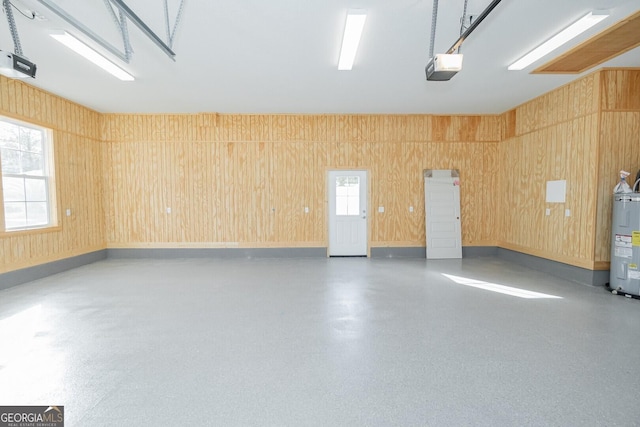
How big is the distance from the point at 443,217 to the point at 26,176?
8284 millimetres

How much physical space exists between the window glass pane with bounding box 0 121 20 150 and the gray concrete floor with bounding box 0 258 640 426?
2324mm

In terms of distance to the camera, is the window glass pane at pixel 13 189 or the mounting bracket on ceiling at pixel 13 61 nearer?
the mounting bracket on ceiling at pixel 13 61

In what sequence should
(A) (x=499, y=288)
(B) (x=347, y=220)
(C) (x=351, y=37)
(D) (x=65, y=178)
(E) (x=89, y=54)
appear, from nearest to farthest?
(C) (x=351, y=37) < (E) (x=89, y=54) < (A) (x=499, y=288) < (D) (x=65, y=178) < (B) (x=347, y=220)

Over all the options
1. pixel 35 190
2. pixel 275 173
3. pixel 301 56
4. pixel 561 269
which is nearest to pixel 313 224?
pixel 275 173

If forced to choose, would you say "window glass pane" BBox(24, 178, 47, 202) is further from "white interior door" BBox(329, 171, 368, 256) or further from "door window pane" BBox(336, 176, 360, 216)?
"door window pane" BBox(336, 176, 360, 216)

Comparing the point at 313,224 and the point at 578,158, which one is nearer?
the point at 578,158

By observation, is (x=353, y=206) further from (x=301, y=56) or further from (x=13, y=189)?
(x=13, y=189)

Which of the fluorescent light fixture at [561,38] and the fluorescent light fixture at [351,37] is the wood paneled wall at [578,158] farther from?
the fluorescent light fixture at [351,37]

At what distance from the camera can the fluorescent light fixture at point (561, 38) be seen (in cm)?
307

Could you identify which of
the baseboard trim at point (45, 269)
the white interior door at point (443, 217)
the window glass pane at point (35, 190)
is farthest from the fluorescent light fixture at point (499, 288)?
the window glass pane at point (35, 190)

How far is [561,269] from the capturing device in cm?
514

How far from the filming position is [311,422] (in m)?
1.83

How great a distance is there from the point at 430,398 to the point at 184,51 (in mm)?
4617
